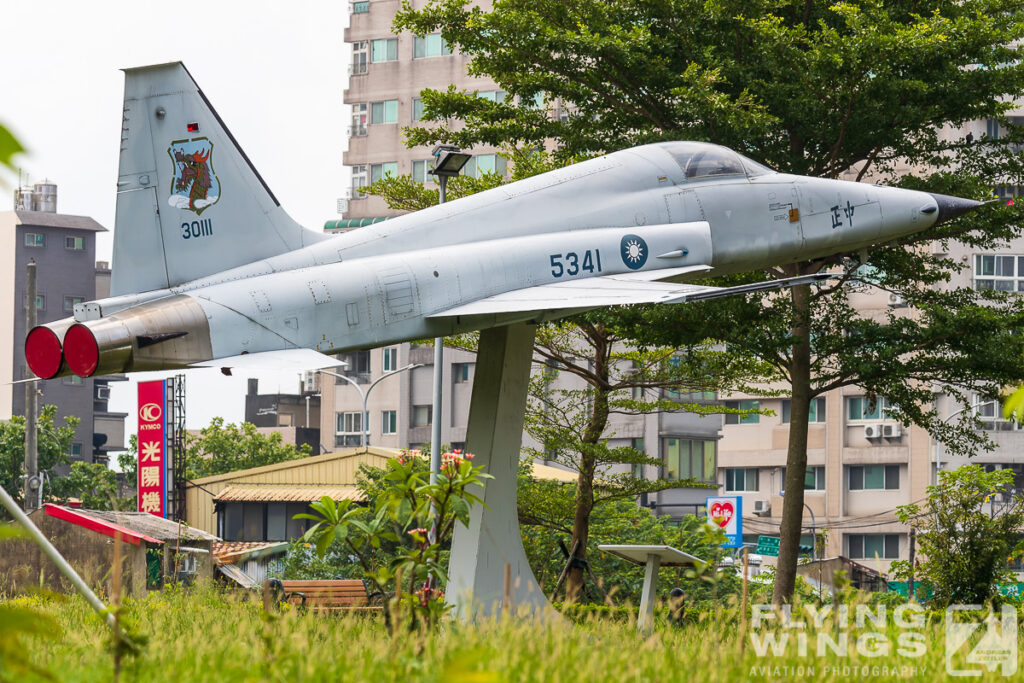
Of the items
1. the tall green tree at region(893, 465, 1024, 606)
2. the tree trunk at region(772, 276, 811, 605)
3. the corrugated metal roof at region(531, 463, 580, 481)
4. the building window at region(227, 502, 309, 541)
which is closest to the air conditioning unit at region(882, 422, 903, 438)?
the corrugated metal roof at region(531, 463, 580, 481)

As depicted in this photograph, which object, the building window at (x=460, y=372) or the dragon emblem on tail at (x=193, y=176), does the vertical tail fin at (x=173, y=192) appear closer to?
the dragon emblem on tail at (x=193, y=176)

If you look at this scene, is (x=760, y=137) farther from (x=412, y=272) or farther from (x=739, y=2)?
(x=412, y=272)

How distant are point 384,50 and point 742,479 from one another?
3486cm

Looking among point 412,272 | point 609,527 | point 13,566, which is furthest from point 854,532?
point 412,272

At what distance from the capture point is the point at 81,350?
9.99 metres

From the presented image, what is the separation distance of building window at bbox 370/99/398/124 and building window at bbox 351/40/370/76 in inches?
98.6

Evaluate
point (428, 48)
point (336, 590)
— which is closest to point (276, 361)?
point (336, 590)

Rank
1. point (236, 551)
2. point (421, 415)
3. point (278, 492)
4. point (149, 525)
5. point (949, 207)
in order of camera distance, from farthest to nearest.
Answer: point (421, 415), point (278, 492), point (236, 551), point (149, 525), point (949, 207)

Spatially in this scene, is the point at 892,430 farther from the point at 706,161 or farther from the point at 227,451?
the point at 706,161

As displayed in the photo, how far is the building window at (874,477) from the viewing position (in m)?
66.9

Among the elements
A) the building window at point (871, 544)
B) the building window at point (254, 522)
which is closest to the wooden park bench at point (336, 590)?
the building window at point (254, 522)

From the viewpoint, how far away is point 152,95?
11703 mm

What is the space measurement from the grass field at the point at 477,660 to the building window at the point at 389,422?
58093 millimetres

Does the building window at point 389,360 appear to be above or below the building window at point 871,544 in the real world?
above
